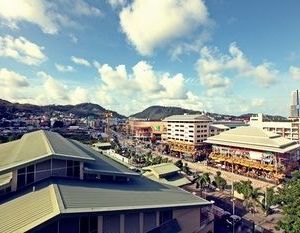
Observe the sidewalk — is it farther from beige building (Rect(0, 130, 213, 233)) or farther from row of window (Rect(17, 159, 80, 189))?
row of window (Rect(17, 159, 80, 189))

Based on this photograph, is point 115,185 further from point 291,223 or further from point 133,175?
point 291,223

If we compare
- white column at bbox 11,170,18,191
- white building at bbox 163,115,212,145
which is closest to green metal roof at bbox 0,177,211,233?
white column at bbox 11,170,18,191

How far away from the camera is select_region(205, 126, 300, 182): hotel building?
297 feet

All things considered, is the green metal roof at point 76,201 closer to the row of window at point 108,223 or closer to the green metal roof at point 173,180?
the row of window at point 108,223

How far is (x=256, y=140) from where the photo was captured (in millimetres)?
98375

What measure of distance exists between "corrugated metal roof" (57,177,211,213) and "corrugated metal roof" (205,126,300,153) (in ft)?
206

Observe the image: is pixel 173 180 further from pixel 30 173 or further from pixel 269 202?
pixel 30 173

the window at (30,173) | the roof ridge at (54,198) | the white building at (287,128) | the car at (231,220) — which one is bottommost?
the car at (231,220)

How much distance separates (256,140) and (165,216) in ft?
241

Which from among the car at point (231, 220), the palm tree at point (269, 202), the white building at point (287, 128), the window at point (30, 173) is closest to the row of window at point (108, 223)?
the window at point (30, 173)

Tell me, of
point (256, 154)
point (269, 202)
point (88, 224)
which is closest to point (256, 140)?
point (256, 154)

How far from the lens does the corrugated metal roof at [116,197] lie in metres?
27.5

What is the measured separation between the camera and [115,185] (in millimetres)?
37375

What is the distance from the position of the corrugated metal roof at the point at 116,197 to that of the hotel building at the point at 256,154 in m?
62.2
